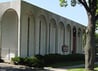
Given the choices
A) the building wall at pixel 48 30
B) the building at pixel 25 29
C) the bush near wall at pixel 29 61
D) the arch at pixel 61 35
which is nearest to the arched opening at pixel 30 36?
the building at pixel 25 29

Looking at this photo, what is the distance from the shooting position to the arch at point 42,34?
32.2 m

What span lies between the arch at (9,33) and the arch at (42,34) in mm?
3842

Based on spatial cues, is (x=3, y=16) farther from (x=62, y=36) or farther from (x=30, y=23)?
(x=62, y=36)

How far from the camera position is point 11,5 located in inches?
1109

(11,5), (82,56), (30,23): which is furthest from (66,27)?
(11,5)

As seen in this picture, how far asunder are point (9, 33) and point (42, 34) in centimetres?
481

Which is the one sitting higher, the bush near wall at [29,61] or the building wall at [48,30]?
the building wall at [48,30]

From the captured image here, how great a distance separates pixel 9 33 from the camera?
2969 cm

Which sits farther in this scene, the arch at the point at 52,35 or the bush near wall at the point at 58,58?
the arch at the point at 52,35

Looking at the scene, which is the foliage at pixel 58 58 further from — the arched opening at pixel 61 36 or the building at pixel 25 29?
the arched opening at pixel 61 36

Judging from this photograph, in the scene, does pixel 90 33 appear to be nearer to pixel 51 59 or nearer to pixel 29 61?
pixel 29 61

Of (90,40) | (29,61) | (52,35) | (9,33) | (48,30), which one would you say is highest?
(48,30)

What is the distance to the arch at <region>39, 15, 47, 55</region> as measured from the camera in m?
32.2

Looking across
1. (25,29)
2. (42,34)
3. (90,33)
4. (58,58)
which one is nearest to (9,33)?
(25,29)
